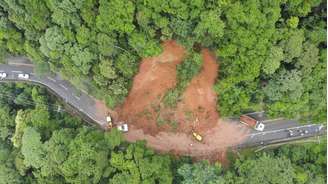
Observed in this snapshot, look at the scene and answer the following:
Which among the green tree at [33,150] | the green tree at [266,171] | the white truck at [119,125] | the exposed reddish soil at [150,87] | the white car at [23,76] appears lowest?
the green tree at [266,171]

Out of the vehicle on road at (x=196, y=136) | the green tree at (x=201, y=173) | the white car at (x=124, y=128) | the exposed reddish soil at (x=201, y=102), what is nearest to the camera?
the green tree at (x=201, y=173)

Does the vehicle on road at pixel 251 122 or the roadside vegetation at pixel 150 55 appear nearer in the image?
the roadside vegetation at pixel 150 55

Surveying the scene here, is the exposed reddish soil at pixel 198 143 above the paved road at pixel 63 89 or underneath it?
underneath

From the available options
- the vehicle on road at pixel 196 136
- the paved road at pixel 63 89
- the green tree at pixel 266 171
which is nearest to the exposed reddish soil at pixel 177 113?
the vehicle on road at pixel 196 136

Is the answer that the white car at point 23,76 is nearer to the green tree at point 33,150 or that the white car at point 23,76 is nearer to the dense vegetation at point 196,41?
the dense vegetation at point 196,41

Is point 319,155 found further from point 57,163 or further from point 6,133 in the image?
point 6,133

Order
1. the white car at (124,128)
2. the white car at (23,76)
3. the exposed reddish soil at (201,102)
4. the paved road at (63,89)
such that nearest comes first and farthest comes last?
the exposed reddish soil at (201,102)
the white car at (124,128)
the paved road at (63,89)
the white car at (23,76)

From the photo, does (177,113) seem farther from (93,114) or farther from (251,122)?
(93,114)

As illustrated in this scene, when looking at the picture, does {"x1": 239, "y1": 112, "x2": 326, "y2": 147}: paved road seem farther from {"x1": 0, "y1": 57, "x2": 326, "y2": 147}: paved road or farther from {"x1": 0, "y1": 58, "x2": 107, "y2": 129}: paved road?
{"x1": 0, "y1": 58, "x2": 107, "y2": 129}: paved road
